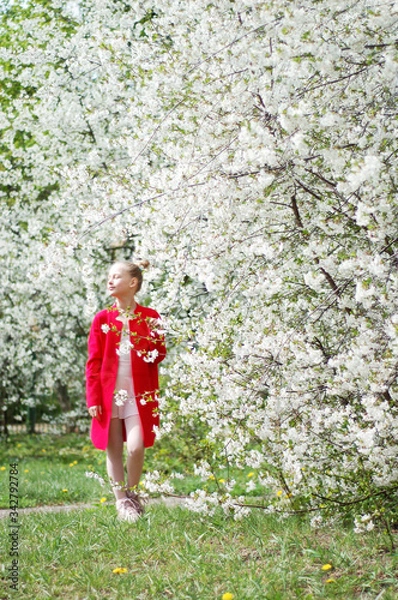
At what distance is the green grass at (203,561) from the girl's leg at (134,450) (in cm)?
36

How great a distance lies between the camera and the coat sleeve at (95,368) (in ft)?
15.8

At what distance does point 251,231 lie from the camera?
13.7 ft

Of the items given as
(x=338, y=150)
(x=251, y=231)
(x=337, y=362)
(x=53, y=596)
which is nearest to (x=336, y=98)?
(x=338, y=150)

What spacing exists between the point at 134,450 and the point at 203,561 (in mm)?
1234

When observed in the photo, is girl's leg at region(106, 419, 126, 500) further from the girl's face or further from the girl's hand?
the girl's face

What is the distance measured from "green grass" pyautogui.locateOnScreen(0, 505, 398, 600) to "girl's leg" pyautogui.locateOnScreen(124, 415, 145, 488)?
14.1 inches

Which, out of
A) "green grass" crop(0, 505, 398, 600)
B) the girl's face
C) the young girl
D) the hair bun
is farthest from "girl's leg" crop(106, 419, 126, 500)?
the hair bun

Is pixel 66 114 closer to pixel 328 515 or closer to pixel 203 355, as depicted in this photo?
pixel 203 355

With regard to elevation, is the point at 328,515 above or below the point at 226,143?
below

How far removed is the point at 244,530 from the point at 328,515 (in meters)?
0.50

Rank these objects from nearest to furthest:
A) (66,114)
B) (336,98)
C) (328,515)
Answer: (336,98), (328,515), (66,114)

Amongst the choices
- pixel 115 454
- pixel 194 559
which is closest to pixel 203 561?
pixel 194 559

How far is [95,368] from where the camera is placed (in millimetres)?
4898

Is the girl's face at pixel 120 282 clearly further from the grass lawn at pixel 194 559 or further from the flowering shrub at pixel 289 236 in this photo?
the grass lawn at pixel 194 559
